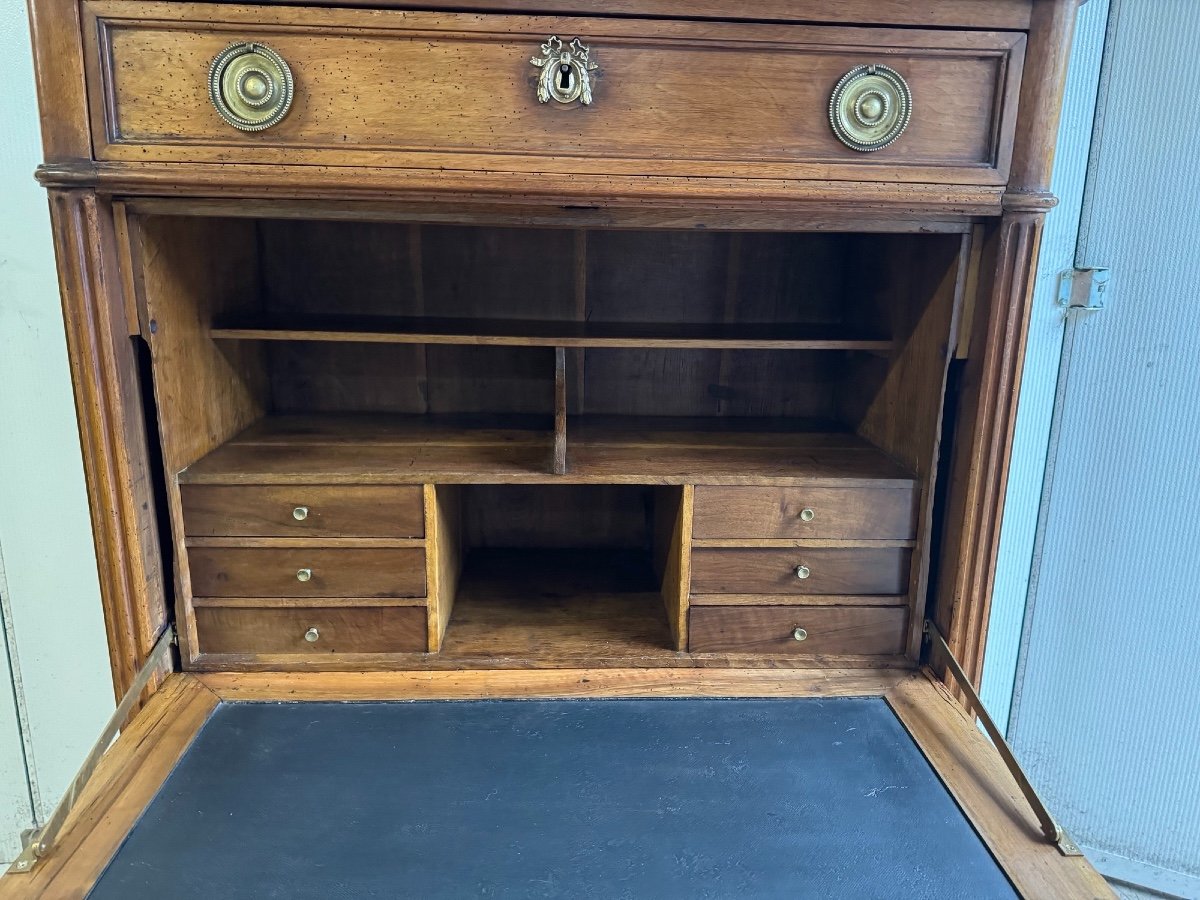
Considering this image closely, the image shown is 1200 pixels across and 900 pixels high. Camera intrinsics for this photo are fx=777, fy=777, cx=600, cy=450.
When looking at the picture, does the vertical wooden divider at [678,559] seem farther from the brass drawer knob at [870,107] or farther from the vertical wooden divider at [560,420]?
the brass drawer knob at [870,107]

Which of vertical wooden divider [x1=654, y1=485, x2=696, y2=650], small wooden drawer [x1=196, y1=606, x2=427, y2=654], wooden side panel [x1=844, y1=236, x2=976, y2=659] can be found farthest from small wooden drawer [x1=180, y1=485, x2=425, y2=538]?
wooden side panel [x1=844, y1=236, x2=976, y2=659]

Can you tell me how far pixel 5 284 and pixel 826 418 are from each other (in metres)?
1.70

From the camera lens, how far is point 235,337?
1305 mm

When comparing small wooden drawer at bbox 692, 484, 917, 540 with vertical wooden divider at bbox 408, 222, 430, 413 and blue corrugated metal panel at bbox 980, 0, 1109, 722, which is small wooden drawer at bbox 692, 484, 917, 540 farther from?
vertical wooden divider at bbox 408, 222, 430, 413

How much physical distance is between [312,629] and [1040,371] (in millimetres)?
1481

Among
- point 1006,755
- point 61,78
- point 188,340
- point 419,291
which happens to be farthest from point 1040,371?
point 61,78

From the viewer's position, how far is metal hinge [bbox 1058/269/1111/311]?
1.51 metres

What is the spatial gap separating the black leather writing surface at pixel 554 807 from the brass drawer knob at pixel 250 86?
2.72 ft

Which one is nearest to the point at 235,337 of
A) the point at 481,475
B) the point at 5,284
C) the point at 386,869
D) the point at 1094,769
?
the point at 481,475

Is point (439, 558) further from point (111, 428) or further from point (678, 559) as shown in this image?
point (111, 428)

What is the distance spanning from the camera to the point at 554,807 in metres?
0.97

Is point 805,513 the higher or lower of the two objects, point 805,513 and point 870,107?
the lower

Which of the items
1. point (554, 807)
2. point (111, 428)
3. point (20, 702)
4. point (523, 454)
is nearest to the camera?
point (554, 807)

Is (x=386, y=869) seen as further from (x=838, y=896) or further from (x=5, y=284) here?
(x=5, y=284)
